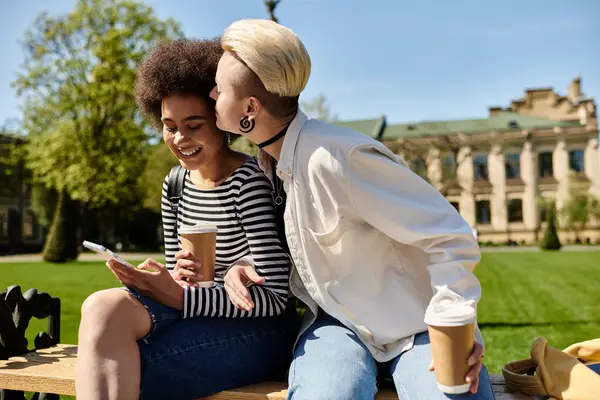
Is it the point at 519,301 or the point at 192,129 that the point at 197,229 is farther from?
the point at 519,301

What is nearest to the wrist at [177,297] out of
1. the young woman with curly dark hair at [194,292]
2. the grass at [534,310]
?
the young woman with curly dark hair at [194,292]

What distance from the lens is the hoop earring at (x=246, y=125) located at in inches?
83.9

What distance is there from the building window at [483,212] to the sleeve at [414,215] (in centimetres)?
4757

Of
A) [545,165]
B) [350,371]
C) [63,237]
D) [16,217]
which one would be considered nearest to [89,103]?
[63,237]

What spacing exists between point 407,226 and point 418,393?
52 cm

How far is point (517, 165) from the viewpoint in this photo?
4784 centimetres

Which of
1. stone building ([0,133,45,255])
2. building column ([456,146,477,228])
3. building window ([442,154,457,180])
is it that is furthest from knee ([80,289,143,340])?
building column ([456,146,477,228])

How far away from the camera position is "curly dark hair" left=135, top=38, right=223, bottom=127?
7.86 feet

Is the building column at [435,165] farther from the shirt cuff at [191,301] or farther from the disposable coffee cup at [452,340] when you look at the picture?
the disposable coffee cup at [452,340]

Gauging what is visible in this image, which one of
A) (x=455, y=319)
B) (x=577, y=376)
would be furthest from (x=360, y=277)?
(x=577, y=376)

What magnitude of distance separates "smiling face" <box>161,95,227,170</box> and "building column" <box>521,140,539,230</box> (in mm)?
46746

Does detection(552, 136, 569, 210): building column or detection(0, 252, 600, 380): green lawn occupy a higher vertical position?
detection(552, 136, 569, 210): building column

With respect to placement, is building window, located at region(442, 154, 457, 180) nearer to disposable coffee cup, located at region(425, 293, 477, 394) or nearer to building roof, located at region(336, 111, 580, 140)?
building roof, located at region(336, 111, 580, 140)

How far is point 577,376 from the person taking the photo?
208 centimetres
